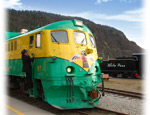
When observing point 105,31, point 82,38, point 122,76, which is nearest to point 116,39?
point 105,31

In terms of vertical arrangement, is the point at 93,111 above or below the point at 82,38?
below

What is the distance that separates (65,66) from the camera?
625cm

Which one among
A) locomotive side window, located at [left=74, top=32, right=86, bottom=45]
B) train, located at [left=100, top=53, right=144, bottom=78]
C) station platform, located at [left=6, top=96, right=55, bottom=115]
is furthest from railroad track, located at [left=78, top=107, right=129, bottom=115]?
train, located at [left=100, top=53, right=144, bottom=78]

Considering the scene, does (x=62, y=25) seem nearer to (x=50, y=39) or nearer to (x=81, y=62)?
(x=50, y=39)

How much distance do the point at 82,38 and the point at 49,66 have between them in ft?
6.07

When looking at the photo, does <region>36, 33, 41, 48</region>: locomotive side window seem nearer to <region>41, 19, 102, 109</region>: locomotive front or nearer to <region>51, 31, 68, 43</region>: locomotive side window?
<region>41, 19, 102, 109</region>: locomotive front

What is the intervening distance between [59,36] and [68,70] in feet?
4.41

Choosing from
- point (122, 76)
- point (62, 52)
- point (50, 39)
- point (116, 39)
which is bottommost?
point (122, 76)

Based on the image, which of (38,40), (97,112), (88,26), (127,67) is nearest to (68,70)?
(38,40)

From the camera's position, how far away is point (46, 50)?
6.41 m

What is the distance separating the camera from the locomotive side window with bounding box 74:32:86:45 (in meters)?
6.93

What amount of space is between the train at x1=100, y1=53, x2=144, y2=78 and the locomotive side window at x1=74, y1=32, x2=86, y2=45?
52.8 feet
